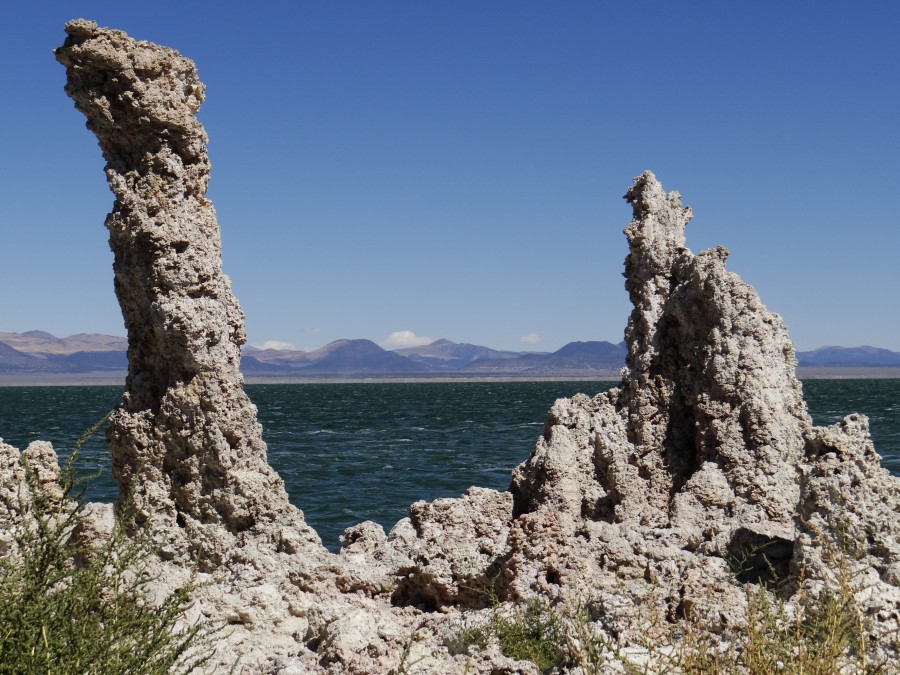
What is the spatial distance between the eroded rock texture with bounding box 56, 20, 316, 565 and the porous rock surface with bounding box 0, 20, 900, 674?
0.06 ft

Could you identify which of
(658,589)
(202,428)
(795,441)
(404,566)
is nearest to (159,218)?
(202,428)

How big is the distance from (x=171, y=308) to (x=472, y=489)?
10.2 feet

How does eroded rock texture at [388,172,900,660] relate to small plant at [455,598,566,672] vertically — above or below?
above

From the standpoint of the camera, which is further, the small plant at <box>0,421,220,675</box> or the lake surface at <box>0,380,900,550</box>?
the lake surface at <box>0,380,900,550</box>

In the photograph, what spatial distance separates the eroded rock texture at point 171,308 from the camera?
28.6ft

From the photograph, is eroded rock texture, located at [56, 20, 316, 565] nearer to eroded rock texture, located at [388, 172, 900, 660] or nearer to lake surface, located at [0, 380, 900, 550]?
lake surface, located at [0, 380, 900, 550]

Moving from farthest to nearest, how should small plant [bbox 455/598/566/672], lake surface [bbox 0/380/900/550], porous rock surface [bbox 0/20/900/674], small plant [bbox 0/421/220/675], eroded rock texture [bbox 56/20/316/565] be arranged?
lake surface [bbox 0/380/900/550] → eroded rock texture [bbox 56/20/316/565] → porous rock surface [bbox 0/20/900/674] → small plant [bbox 455/598/566/672] → small plant [bbox 0/421/220/675]

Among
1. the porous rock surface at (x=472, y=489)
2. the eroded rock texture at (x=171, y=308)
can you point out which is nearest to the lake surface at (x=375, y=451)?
the eroded rock texture at (x=171, y=308)

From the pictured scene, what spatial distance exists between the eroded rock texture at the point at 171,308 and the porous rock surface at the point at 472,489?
0.06 ft

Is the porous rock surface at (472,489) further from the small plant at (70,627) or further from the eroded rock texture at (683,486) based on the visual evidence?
the small plant at (70,627)

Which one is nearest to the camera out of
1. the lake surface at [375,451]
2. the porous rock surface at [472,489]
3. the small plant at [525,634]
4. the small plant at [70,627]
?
the small plant at [70,627]

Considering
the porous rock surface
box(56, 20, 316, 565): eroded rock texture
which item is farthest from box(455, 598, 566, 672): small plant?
box(56, 20, 316, 565): eroded rock texture

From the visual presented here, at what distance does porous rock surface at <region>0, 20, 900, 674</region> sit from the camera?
7023 mm

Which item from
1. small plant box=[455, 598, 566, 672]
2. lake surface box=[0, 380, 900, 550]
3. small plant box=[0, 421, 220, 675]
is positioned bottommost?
lake surface box=[0, 380, 900, 550]
